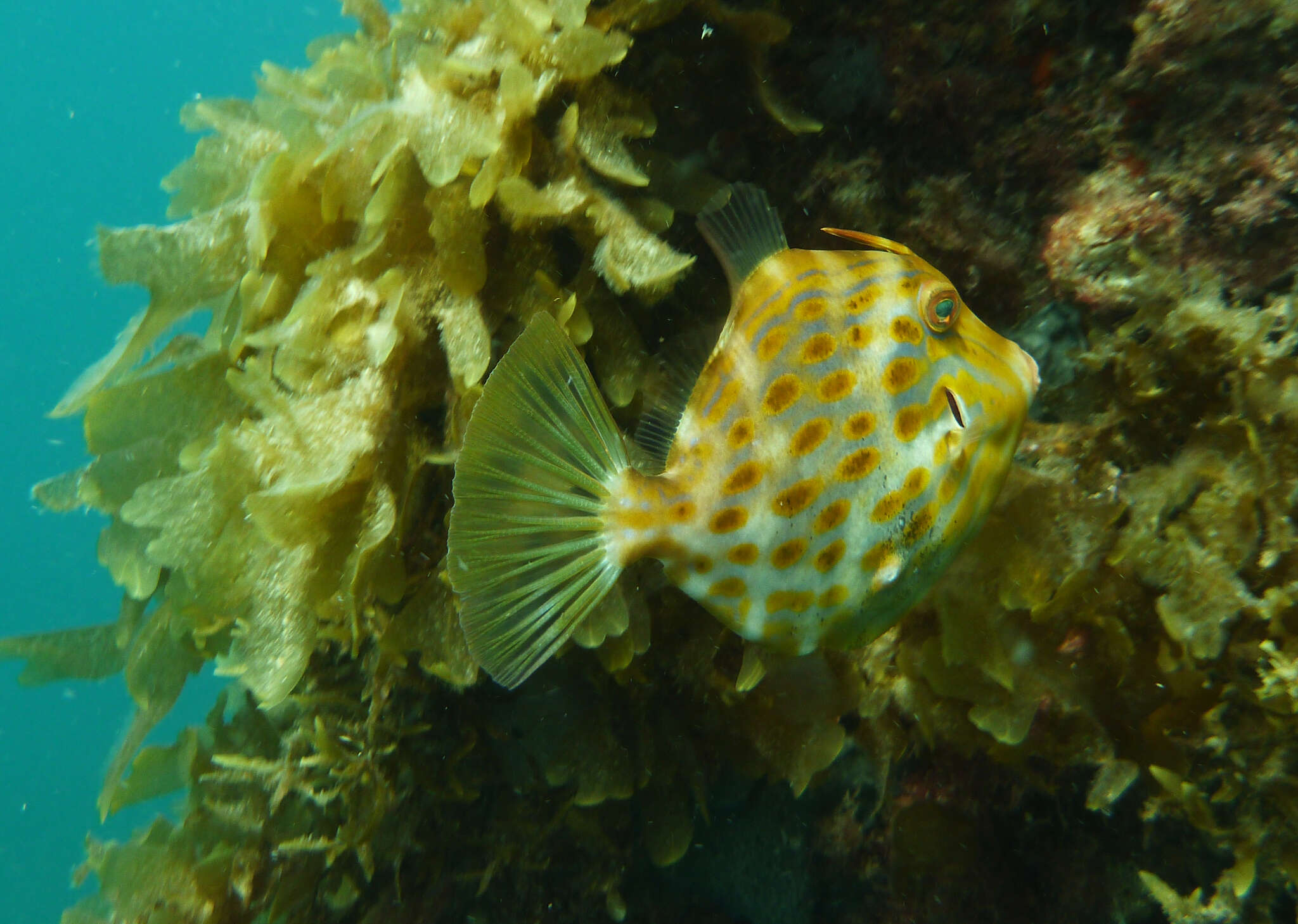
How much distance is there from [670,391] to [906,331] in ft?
1.64

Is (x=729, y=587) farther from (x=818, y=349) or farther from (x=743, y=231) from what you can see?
(x=743, y=231)

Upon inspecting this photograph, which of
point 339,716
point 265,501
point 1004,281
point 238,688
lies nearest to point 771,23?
point 1004,281

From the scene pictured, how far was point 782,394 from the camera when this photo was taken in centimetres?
142

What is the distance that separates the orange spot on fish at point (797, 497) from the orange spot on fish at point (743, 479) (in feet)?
0.18

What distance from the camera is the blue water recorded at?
4250cm

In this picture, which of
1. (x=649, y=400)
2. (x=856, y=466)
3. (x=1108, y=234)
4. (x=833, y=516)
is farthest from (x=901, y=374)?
(x=1108, y=234)

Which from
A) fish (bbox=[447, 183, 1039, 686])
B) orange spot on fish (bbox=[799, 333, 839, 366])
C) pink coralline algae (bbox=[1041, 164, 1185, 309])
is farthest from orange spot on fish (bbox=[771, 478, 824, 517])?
pink coralline algae (bbox=[1041, 164, 1185, 309])

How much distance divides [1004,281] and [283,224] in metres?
2.12

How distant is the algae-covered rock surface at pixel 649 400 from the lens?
69.5 inches

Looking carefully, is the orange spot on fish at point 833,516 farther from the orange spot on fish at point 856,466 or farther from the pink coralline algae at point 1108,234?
the pink coralline algae at point 1108,234

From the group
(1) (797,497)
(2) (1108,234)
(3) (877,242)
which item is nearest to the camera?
(1) (797,497)

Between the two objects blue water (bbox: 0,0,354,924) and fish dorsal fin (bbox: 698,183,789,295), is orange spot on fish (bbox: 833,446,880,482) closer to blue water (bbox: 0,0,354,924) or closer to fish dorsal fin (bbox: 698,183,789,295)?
fish dorsal fin (bbox: 698,183,789,295)

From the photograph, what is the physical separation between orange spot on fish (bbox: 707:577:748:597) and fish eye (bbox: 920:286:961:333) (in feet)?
2.13

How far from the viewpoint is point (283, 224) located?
6.82 feet
